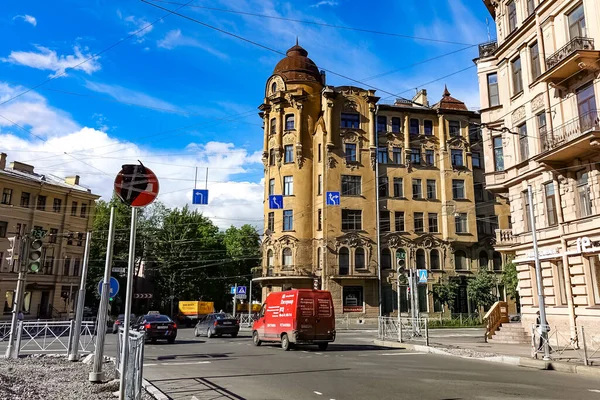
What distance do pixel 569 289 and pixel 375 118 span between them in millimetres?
29940

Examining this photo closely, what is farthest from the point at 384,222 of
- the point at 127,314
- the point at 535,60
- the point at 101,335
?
the point at 127,314

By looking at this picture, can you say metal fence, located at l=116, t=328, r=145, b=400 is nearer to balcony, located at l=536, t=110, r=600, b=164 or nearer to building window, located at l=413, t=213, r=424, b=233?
balcony, located at l=536, t=110, r=600, b=164

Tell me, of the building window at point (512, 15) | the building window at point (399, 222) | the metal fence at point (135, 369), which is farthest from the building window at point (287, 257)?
the metal fence at point (135, 369)

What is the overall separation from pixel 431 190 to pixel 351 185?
8661 mm

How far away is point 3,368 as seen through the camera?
11484mm

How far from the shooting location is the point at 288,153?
4619 cm

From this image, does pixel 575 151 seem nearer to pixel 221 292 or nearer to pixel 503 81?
pixel 503 81

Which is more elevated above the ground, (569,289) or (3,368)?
(569,289)

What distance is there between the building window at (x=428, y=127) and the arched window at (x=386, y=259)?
13.3m

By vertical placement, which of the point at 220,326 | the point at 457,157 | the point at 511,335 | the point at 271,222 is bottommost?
the point at 220,326

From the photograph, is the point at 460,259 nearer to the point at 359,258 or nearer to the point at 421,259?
the point at 421,259

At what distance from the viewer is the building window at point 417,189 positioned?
46.5 meters

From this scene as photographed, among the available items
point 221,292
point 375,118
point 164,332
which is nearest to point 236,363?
A: point 164,332

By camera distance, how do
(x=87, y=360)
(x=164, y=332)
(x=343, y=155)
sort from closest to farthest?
1. (x=87, y=360)
2. (x=164, y=332)
3. (x=343, y=155)
